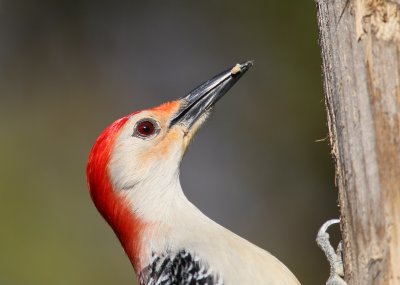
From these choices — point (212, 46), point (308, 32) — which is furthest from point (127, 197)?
point (212, 46)

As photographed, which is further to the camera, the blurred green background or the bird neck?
the blurred green background

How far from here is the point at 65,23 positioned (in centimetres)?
1065

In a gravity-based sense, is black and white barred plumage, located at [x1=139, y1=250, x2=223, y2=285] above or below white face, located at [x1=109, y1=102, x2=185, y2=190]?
below

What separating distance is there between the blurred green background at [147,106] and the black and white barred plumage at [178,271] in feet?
13.9

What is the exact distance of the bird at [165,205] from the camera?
438cm

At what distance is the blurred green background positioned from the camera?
9141 millimetres

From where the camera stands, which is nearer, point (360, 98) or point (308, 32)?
point (360, 98)

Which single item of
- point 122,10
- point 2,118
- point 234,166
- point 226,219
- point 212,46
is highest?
point 122,10

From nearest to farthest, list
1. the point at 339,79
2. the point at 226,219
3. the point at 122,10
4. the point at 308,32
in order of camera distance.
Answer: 1. the point at 339,79
2. the point at 308,32
3. the point at 226,219
4. the point at 122,10

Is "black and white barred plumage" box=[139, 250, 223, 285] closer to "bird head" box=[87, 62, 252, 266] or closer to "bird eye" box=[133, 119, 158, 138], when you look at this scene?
"bird head" box=[87, 62, 252, 266]

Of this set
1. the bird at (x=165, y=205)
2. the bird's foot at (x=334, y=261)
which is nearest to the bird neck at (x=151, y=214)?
the bird at (x=165, y=205)

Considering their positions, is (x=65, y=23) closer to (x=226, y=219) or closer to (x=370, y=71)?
(x=226, y=219)

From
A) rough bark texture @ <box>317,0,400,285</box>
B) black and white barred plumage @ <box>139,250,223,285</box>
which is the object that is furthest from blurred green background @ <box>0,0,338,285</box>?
rough bark texture @ <box>317,0,400,285</box>

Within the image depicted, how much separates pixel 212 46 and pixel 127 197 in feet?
18.6
